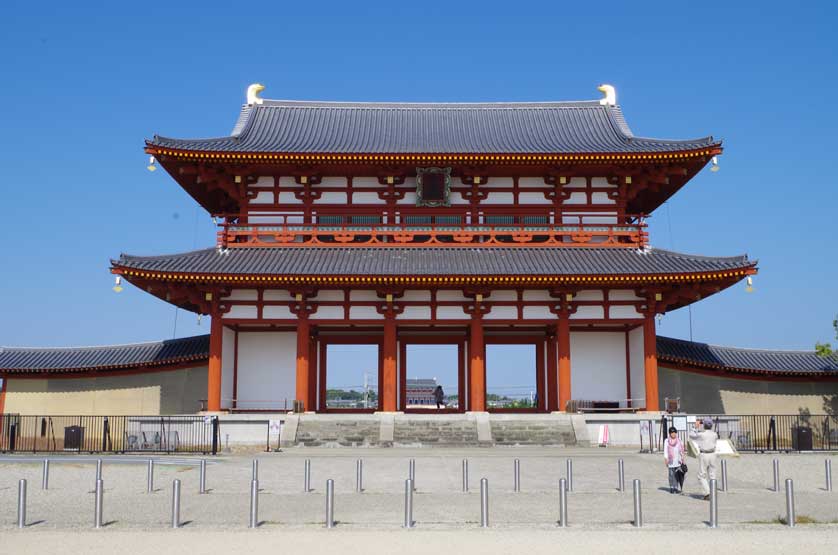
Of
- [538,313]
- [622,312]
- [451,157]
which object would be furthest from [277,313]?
[622,312]

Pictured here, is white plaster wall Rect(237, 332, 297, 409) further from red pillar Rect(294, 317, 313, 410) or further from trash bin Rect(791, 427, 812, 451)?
trash bin Rect(791, 427, 812, 451)

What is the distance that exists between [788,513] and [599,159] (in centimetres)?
1973

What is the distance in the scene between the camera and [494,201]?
33.2 m

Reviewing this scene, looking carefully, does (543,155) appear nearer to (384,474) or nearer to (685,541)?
(384,474)

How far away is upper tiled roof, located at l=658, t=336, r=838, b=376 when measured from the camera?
110 ft

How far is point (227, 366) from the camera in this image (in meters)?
31.9

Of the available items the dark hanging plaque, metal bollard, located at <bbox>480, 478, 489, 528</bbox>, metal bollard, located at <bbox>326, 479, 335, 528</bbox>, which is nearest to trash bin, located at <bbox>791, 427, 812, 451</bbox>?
the dark hanging plaque

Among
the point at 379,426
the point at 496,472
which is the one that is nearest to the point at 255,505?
the point at 496,472

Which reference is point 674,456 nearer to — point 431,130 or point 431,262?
point 431,262

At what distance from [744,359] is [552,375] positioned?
882cm

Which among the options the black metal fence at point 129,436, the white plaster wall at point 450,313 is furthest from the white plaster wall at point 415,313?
the black metal fence at point 129,436

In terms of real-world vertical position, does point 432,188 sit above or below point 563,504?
above

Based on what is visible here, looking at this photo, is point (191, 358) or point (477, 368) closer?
point (477, 368)

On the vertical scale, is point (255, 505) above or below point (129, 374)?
below
